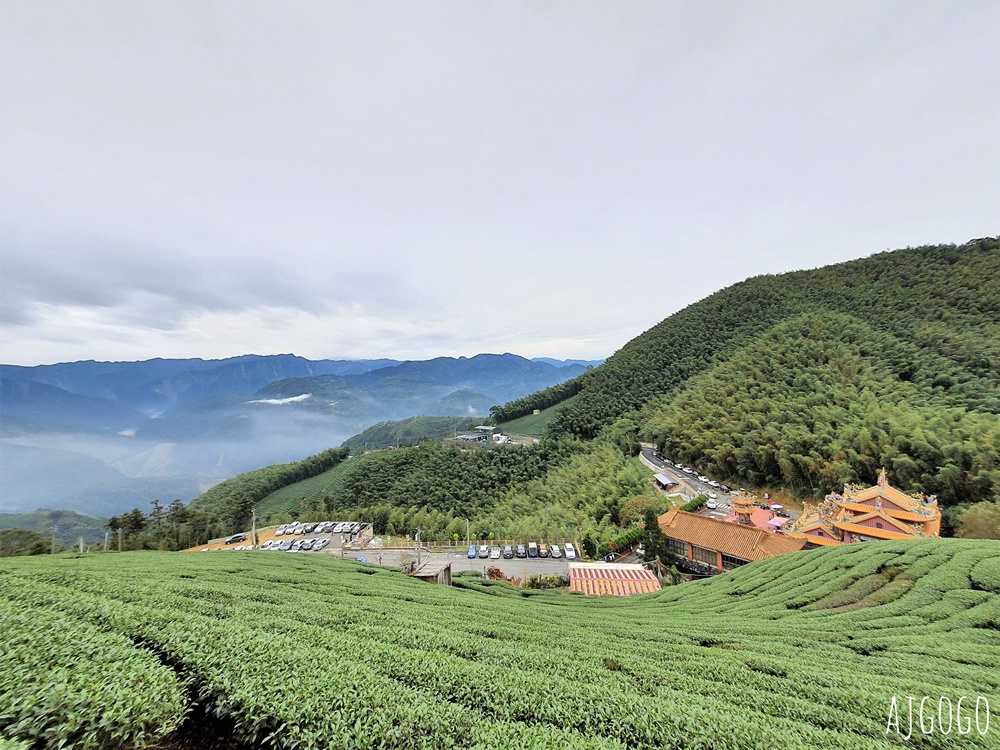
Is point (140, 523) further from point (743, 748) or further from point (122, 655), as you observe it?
point (743, 748)

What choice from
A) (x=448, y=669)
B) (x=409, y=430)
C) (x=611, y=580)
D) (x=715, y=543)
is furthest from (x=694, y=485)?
(x=409, y=430)

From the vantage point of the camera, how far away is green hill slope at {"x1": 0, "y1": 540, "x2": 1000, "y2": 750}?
154 inches

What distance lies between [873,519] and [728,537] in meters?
7.91

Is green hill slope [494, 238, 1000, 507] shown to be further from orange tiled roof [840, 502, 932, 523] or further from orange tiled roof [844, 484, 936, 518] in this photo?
orange tiled roof [840, 502, 932, 523]

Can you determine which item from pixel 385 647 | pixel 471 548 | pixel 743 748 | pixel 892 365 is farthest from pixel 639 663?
pixel 892 365

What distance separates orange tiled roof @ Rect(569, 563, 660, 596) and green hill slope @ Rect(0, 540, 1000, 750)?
434 inches

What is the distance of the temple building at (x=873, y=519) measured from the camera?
22312 millimetres

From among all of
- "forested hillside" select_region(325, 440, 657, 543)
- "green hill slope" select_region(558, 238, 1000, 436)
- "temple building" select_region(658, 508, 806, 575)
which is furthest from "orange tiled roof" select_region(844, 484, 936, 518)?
"green hill slope" select_region(558, 238, 1000, 436)

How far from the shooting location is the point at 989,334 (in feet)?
135

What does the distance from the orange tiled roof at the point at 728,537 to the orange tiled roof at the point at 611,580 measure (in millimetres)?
4183

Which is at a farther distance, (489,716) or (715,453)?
(715,453)

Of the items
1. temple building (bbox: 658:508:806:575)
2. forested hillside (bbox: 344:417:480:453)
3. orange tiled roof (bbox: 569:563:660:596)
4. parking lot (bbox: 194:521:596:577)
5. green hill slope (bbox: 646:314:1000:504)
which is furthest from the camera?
forested hillside (bbox: 344:417:480:453)

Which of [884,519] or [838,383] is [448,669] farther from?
[838,383]

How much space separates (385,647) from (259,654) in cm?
216
